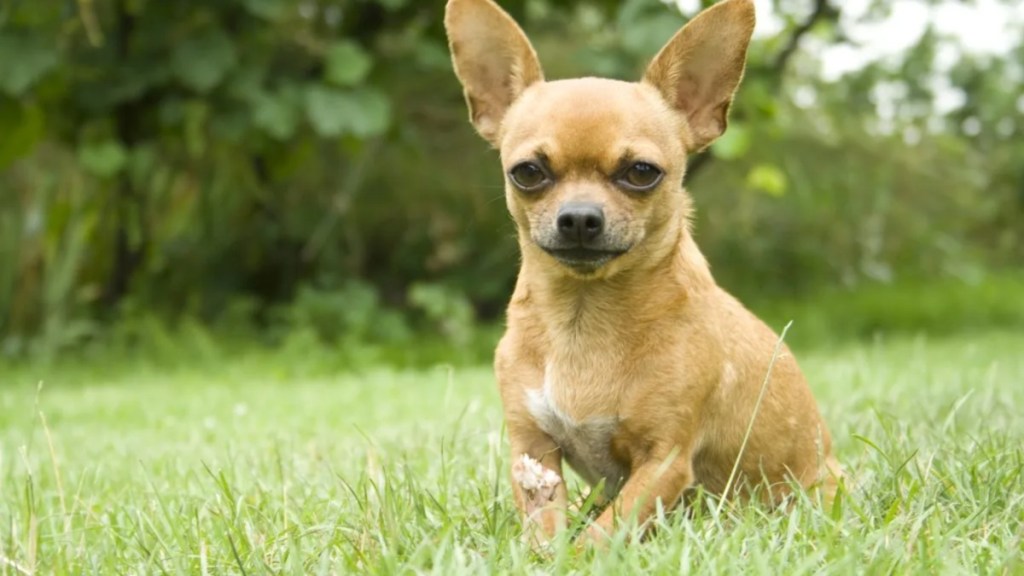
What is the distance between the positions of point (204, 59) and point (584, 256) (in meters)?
4.45

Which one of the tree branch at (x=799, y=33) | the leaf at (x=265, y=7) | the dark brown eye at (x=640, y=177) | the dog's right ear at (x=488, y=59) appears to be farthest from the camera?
the tree branch at (x=799, y=33)

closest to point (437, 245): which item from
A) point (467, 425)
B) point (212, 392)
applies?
point (212, 392)

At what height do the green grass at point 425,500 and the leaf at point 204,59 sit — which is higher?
the leaf at point 204,59

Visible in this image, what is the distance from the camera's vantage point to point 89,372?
6797mm

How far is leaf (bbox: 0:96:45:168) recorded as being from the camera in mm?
6355

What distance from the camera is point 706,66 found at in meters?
2.70

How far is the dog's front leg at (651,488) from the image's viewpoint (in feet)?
7.23

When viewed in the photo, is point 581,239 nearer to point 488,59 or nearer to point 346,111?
point 488,59

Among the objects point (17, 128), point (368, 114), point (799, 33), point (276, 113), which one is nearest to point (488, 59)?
point (368, 114)

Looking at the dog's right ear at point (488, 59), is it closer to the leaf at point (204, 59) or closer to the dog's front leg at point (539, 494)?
the dog's front leg at point (539, 494)

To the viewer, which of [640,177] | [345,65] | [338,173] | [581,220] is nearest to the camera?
[581,220]

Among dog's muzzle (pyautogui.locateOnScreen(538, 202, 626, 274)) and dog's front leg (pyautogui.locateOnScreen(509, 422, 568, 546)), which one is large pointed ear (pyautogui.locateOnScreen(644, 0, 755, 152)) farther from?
dog's front leg (pyautogui.locateOnScreen(509, 422, 568, 546))

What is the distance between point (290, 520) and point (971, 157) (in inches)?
427

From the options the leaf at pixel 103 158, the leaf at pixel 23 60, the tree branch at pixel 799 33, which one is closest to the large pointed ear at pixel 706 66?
the leaf at pixel 23 60
